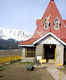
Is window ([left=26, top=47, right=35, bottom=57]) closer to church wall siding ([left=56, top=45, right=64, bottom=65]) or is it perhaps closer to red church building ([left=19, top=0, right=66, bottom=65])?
red church building ([left=19, top=0, right=66, bottom=65])

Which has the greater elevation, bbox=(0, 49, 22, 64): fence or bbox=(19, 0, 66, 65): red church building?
bbox=(19, 0, 66, 65): red church building

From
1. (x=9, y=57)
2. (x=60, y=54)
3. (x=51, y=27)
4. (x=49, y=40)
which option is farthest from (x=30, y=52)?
(x=9, y=57)

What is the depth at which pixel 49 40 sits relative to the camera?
15742 mm

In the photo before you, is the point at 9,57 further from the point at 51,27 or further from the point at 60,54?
the point at 60,54

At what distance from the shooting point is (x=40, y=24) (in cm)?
2036

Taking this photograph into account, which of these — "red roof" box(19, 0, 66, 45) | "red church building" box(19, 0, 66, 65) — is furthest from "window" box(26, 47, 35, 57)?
"red roof" box(19, 0, 66, 45)

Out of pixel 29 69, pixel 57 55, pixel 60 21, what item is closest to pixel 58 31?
pixel 60 21

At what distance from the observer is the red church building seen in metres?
15.5

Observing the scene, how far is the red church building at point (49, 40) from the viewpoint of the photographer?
1555cm

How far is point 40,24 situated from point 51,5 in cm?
532

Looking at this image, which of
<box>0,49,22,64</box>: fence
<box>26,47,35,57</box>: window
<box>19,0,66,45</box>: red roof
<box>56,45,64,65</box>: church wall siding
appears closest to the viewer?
<box>56,45,64,65</box>: church wall siding

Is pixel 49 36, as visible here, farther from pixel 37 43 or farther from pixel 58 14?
pixel 58 14

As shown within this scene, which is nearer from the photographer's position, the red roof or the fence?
the red roof

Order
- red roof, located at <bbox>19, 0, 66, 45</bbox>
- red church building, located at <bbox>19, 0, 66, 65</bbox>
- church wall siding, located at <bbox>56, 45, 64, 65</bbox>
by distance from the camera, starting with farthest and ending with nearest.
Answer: red roof, located at <bbox>19, 0, 66, 45</bbox> < red church building, located at <bbox>19, 0, 66, 65</bbox> < church wall siding, located at <bbox>56, 45, 64, 65</bbox>
